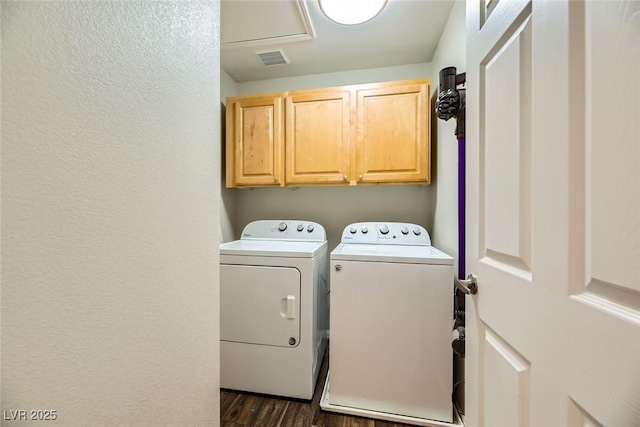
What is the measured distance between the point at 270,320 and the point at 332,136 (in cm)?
146

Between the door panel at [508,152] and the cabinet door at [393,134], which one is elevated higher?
the cabinet door at [393,134]

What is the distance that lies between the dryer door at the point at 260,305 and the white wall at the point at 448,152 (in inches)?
42.3

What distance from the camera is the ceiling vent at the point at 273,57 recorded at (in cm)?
196

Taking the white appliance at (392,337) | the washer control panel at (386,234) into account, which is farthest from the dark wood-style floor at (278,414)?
the washer control panel at (386,234)

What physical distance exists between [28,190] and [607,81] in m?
0.94

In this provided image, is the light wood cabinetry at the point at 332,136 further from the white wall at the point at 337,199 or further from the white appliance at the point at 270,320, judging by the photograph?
the white appliance at the point at 270,320

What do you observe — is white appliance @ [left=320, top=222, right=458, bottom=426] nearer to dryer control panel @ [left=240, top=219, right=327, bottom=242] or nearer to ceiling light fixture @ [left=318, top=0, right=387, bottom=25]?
dryer control panel @ [left=240, top=219, right=327, bottom=242]

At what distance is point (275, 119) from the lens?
2.06 metres

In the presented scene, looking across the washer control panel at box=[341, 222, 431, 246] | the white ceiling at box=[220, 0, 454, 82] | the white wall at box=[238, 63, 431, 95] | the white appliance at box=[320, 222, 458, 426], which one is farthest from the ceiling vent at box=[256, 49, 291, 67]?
the white appliance at box=[320, 222, 458, 426]

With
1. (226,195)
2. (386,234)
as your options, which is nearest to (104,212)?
(386,234)

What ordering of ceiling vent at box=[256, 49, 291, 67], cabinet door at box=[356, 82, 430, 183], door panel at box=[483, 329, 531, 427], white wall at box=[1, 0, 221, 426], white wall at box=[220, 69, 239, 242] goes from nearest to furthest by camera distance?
1. white wall at box=[1, 0, 221, 426]
2. door panel at box=[483, 329, 531, 427]
3. cabinet door at box=[356, 82, 430, 183]
4. ceiling vent at box=[256, 49, 291, 67]
5. white wall at box=[220, 69, 239, 242]

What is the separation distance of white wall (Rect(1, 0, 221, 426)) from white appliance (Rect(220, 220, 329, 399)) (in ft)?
2.60

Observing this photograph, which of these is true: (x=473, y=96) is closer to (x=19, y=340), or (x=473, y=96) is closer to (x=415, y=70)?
(x=19, y=340)

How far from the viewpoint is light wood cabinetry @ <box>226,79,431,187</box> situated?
1.86 metres
